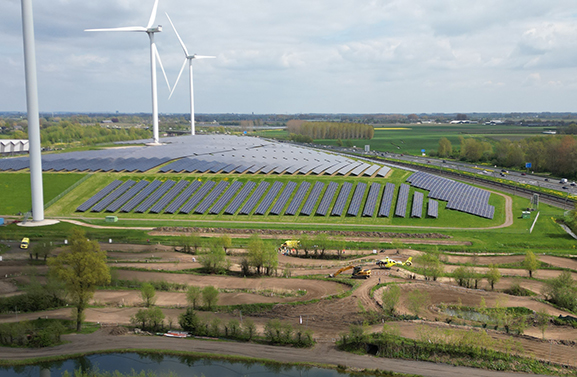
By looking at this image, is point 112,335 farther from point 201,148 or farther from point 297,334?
point 201,148

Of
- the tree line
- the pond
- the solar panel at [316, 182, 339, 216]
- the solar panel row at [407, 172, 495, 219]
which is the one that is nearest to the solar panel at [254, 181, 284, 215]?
the solar panel at [316, 182, 339, 216]

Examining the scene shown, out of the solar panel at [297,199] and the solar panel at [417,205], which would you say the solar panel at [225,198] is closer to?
the solar panel at [297,199]

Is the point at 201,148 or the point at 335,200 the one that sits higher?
the point at 201,148

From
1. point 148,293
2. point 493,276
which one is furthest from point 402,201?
point 148,293

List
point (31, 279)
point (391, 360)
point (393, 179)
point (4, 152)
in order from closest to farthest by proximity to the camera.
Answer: point (391, 360) < point (31, 279) < point (393, 179) < point (4, 152)

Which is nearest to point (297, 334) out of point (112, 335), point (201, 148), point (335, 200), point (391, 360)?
point (391, 360)
